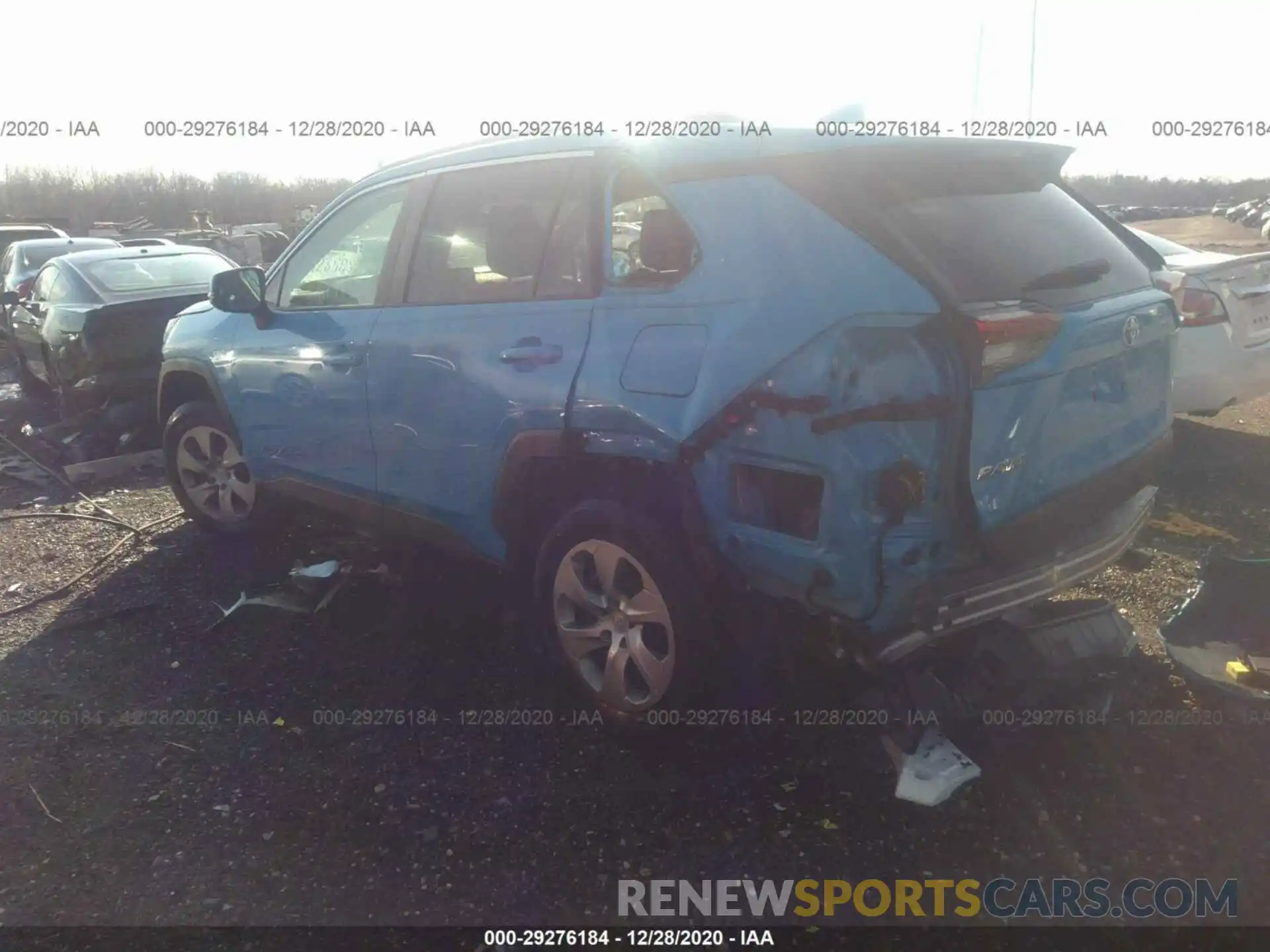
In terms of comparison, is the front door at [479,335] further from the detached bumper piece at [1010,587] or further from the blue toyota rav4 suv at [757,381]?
the detached bumper piece at [1010,587]

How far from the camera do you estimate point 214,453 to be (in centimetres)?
528

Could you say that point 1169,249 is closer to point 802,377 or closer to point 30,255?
point 802,377

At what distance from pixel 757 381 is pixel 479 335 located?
120 centimetres

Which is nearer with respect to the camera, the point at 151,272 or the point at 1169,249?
the point at 1169,249

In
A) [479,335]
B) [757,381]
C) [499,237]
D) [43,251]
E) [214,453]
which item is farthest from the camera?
[43,251]

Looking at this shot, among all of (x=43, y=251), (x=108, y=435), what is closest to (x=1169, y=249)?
(x=108, y=435)

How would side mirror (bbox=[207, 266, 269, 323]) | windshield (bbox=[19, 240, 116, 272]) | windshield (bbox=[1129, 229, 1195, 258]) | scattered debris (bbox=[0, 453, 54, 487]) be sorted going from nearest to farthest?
side mirror (bbox=[207, 266, 269, 323]) → windshield (bbox=[1129, 229, 1195, 258]) → scattered debris (bbox=[0, 453, 54, 487]) → windshield (bbox=[19, 240, 116, 272])

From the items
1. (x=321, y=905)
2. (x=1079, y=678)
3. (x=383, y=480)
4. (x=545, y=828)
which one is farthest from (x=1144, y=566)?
(x=321, y=905)

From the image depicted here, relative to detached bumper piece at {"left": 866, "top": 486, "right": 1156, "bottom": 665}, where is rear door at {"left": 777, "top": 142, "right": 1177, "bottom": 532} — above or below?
above

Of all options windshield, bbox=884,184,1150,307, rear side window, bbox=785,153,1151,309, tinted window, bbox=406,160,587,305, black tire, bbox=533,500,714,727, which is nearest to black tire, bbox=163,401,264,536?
tinted window, bbox=406,160,587,305

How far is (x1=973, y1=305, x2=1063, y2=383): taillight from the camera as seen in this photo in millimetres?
2463

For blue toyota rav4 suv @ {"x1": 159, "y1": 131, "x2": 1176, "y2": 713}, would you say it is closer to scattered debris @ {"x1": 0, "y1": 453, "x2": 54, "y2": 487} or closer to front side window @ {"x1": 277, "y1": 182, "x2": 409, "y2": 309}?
front side window @ {"x1": 277, "y1": 182, "x2": 409, "y2": 309}

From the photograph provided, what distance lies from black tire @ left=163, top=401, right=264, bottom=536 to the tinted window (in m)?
1.81

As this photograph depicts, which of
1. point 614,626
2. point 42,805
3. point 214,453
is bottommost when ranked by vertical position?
point 42,805
